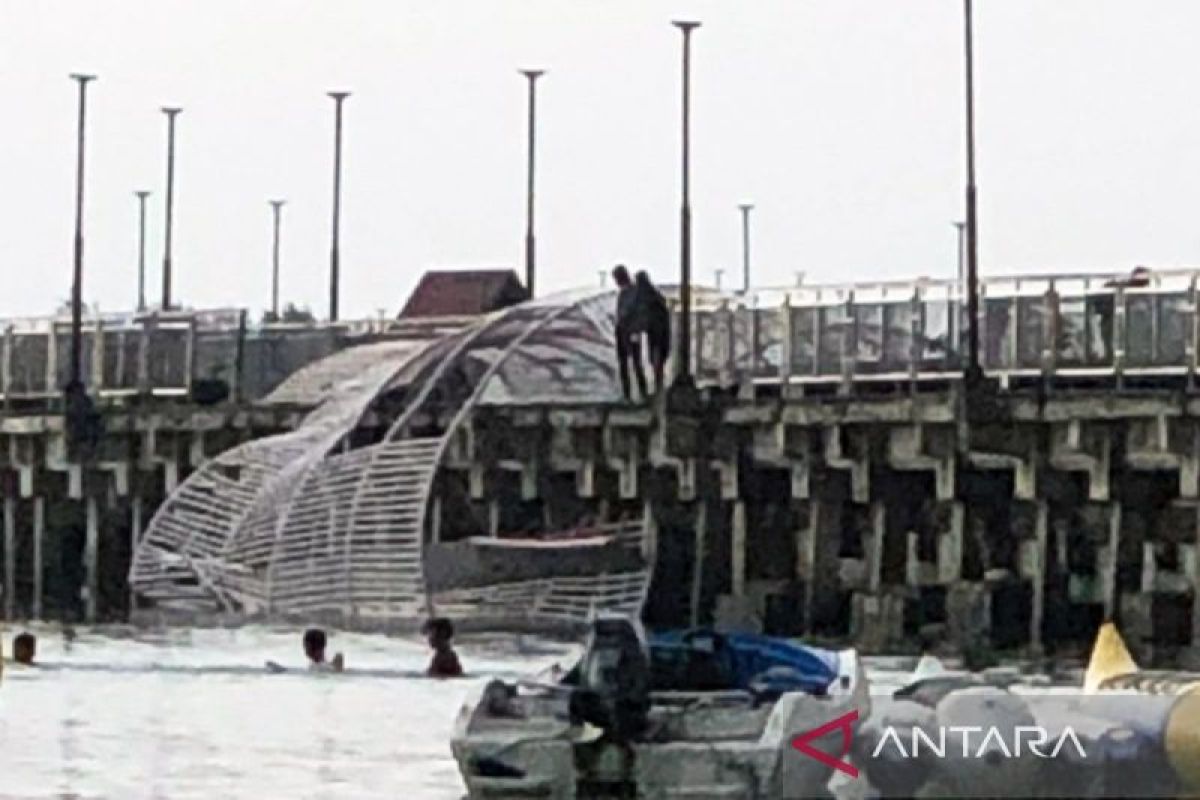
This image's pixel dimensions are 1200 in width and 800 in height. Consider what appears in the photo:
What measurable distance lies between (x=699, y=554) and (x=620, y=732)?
123 feet

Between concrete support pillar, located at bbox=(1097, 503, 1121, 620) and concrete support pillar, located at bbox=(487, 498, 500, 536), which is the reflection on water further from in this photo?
concrete support pillar, located at bbox=(1097, 503, 1121, 620)

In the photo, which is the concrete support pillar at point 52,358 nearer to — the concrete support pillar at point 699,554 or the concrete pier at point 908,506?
the concrete pier at point 908,506

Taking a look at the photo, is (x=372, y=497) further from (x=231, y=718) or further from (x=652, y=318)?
(x=231, y=718)

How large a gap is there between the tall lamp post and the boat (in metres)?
30.1

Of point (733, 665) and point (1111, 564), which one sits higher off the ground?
point (1111, 564)

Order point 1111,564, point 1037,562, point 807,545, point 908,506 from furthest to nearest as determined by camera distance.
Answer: point 807,545
point 908,506
point 1037,562
point 1111,564

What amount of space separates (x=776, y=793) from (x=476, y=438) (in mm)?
41573

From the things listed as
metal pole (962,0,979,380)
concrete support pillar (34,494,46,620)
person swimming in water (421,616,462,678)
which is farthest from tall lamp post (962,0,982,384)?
concrete support pillar (34,494,46,620)

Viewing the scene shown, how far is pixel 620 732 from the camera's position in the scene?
105ft

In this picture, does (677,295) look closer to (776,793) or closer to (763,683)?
(763,683)

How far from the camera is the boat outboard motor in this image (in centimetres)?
3186

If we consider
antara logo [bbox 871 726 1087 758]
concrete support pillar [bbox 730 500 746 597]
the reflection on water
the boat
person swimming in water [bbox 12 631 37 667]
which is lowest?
the reflection on water

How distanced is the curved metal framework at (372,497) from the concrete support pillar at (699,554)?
3.18ft

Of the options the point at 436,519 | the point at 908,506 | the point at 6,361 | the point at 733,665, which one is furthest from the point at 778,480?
the point at 733,665
